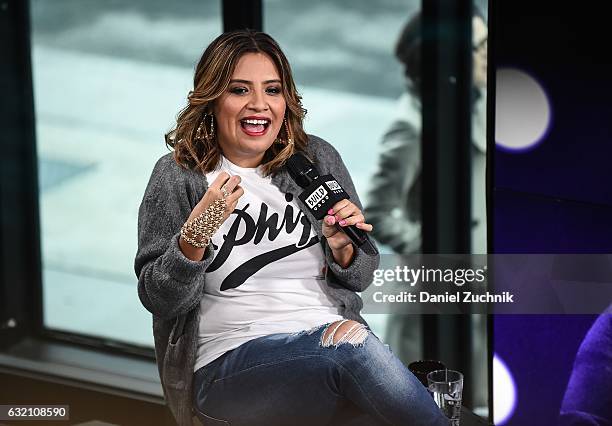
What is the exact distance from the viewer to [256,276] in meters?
2.20

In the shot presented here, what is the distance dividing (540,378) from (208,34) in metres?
1.79

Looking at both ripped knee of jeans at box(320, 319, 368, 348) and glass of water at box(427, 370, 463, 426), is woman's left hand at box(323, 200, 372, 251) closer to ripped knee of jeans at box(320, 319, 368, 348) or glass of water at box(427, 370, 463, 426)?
ripped knee of jeans at box(320, 319, 368, 348)

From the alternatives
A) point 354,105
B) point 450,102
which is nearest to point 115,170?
point 354,105

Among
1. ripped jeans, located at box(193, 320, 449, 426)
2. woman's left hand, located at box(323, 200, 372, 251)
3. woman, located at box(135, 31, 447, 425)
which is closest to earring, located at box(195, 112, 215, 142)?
woman, located at box(135, 31, 447, 425)

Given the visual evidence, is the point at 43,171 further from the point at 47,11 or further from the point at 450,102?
the point at 450,102

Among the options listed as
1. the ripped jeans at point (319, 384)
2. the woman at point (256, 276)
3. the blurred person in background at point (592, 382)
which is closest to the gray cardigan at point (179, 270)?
the woman at point (256, 276)

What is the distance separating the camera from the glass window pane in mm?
3539

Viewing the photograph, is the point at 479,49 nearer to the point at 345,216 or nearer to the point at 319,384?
the point at 345,216

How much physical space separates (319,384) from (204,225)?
45 centimetres

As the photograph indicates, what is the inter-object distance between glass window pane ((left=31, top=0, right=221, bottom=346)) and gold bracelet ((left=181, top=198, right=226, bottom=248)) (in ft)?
5.27

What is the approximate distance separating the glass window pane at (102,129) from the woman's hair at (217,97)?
4.19 ft

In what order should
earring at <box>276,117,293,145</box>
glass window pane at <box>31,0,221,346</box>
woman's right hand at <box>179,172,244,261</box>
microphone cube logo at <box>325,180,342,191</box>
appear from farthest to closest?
glass window pane at <box>31,0,221,346</box> < earring at <box>276,117,293,145</box> < microphone cube logo at <box>325,180,342,191</box> < woman's right hand at <box>179,172,244,261</box>

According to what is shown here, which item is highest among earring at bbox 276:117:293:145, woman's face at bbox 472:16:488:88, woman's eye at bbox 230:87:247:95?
woman's face at bbox 472:16:488:88

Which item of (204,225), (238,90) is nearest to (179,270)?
(204,225)
